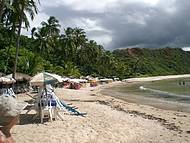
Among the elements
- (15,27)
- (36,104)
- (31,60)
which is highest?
(15,27)

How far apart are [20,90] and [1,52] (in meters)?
10.9

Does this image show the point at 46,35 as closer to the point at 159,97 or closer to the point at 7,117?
the point at 159,97

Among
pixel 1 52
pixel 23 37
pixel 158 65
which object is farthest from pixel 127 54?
pixel 1 52

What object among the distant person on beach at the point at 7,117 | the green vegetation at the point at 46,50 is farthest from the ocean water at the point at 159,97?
the distant person on beach at the point at 7,117

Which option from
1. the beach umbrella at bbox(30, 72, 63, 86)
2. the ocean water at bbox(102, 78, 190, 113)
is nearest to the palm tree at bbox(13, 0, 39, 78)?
the ocean water at bbox(102, 78, 190, 113)

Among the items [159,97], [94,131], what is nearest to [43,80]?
[94,131]

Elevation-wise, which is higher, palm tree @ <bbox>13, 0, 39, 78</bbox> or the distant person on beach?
palm tree @ <bbox>13, 0, 39, 78</bbox>

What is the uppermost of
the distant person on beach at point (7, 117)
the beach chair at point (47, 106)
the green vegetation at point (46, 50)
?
the green vegetation at point (46, 50)

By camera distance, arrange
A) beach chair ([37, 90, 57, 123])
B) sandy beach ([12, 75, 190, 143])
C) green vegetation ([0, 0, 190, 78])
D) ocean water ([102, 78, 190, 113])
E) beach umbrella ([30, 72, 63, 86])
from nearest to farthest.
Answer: sandy beach ([12, 75, 190, 143]), beach chair ([37, 90, 57, 123]), beach umbrella ([30, 72, 63, 86]), ocean water ([102, 78, 190, 113]), green vegetation ([0, 0, 190, 78])

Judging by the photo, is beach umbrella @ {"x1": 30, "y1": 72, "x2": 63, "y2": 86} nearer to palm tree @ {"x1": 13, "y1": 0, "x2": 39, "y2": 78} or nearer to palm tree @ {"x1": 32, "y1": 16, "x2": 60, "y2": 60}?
palm tree @ {"x1": 13, "y1": 0, "x2": 39, "y2": 78}

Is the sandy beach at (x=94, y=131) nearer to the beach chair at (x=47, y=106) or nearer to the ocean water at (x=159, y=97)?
the beach chair at (x=47, y=106)

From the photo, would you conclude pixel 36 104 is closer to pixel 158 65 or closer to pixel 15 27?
pixel 15 27

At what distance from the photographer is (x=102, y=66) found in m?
104

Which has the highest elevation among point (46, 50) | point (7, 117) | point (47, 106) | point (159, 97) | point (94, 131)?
point (46, 50)
